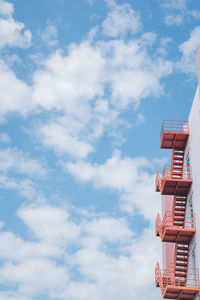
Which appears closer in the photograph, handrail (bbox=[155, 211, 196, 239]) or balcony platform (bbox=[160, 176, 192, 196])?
handrail (bbox=[155, 211, 196, 239])

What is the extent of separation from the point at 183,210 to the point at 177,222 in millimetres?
1014

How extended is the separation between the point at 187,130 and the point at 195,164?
3.99 metres

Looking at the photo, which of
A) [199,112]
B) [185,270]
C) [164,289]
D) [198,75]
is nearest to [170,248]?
[185,270]

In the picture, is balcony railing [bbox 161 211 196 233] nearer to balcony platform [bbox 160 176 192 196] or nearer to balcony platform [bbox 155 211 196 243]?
balcony platform [bbox 155 211 196 243]

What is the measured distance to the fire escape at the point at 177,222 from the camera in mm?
31375

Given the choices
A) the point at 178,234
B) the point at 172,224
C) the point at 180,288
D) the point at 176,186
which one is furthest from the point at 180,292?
the point at 176,186

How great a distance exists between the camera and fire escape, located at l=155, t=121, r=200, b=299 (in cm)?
3138

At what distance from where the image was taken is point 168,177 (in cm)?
3506

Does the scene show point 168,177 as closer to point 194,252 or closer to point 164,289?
point 194,252

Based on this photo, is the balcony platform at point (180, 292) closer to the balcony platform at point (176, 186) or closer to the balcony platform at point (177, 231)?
the balcony platform at point (177, 231)

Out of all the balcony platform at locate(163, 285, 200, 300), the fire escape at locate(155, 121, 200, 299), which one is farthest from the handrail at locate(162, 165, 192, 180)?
the balcony platform at locate(163, 285, 200, 300)

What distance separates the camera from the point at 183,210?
35062mm

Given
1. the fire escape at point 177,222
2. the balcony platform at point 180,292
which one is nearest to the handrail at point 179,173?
the fire escape at point 177,222

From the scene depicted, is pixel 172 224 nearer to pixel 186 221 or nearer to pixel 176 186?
pixel 186 221
